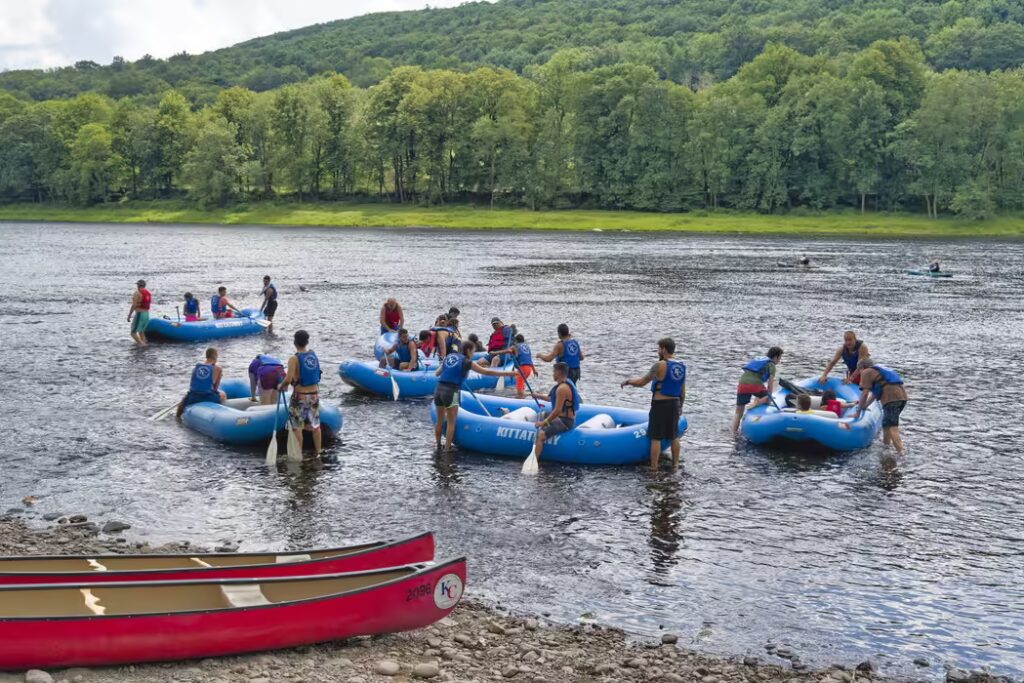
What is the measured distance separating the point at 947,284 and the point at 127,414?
43305 mm

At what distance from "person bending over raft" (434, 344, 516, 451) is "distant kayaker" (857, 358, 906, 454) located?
7264mm

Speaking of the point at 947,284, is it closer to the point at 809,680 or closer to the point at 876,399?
the point at 876,399

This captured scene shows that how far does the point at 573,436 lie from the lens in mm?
17234

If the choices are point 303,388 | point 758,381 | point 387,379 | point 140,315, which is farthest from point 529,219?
point 303,388

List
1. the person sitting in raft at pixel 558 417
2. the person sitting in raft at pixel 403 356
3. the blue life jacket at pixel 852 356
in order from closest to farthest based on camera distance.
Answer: the person sitting in raft at pixel 558 417 → the blue life jacket at pixel 852 356 → the person sitting in raft at pixel 403 356

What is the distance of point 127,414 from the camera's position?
68.4 feet

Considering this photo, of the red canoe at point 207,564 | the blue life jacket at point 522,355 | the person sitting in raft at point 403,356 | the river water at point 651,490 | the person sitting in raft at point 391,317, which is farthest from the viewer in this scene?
the person sitting in raft at point 391,317

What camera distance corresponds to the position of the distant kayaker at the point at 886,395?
17.8 m

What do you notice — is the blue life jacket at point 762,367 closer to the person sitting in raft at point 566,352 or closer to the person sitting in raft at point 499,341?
the person sitting in raft at point 566,352

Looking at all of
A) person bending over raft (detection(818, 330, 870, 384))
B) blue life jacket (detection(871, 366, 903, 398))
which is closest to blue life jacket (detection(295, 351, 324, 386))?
blue life jacket (detection(871, 366, 903, 398))

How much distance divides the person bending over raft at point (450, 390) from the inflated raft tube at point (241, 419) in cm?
204

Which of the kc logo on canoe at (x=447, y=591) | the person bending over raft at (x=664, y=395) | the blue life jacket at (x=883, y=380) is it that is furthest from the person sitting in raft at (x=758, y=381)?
the kc logo on canoe at (x=447, y=591)

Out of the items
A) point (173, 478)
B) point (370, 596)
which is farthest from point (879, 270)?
point (370, 596)

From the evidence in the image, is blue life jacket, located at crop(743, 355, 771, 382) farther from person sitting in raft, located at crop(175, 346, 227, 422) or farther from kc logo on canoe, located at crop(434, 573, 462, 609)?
kc logo on canoe, located at crop(434, 573, 462, 609)
